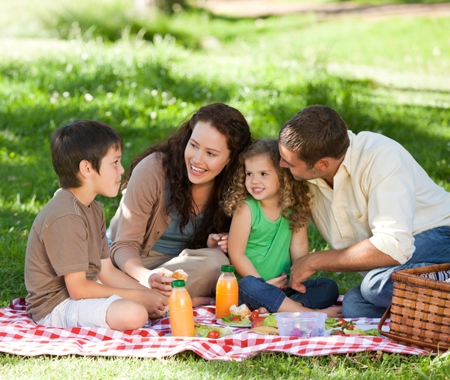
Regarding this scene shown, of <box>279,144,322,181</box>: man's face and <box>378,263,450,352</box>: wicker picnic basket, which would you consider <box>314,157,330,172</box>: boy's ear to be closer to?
<box>279,144,322,181</box>: man's face

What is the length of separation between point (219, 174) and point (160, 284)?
0.82m

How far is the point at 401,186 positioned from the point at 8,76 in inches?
244

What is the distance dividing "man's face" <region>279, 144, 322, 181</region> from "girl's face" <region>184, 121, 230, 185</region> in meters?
0.37

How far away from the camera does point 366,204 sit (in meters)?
3.61

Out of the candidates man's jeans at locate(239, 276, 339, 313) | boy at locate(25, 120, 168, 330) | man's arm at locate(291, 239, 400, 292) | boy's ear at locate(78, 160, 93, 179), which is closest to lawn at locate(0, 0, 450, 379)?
boy at locate(25, 120, 168, 330)

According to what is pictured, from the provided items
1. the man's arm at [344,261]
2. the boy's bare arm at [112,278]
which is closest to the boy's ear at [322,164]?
the man's arm at [344,261]

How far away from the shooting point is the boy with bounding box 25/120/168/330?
3.25 meters

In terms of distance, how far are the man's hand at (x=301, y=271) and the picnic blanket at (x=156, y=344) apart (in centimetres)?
54

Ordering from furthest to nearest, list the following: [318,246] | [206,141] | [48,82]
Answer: [48,82] → [318,246] → [206,141]

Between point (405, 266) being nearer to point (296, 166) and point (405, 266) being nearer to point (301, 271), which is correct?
point (301, 271)

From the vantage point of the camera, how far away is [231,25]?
18562 millimetres

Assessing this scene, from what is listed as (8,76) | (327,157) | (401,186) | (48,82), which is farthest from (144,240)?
(8,76)

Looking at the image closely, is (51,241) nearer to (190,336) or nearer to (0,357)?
(0,357)

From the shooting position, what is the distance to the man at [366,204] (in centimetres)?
341
